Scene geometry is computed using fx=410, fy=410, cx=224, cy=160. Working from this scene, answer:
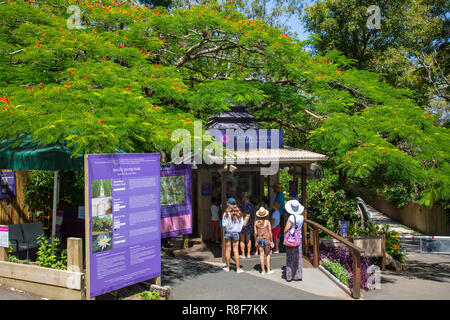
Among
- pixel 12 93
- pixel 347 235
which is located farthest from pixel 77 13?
pixel 347 235

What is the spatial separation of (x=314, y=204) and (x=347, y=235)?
191cm

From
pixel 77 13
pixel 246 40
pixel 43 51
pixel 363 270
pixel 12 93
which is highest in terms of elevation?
pixel 77 13

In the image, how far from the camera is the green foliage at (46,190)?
14.5 metres

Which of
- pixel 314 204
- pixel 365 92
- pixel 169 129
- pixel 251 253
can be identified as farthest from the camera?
pixel 314 204

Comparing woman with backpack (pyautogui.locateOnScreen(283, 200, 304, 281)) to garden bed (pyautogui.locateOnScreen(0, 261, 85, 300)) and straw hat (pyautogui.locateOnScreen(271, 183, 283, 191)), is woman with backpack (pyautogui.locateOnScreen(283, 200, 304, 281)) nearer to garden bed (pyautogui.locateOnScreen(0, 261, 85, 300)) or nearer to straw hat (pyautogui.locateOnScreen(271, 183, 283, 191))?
straw hat (pyautogui.locateOnScreen(271, 183, 283, 191))

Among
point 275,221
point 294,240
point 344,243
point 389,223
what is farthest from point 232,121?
point 389,223

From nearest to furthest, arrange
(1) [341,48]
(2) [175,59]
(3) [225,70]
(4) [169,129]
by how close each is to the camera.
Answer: (4) [169,129] → (2) [175,59] → (3) [225,70] → (1) [341,48]

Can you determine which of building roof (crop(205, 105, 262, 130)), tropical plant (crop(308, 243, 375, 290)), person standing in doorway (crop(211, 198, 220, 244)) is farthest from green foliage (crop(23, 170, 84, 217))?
tropical plant (crop(308, 243, 375, 290))

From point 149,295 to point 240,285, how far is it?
2.28m

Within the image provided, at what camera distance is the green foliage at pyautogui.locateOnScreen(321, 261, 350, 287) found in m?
10.0

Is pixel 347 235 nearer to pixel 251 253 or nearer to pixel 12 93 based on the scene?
pixel 251 253

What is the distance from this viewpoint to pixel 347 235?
1323 centimetres

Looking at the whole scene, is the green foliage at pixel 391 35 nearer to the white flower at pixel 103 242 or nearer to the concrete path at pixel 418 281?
the concrete path at pixel 418 281

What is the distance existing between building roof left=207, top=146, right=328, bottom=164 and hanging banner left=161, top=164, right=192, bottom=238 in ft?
4.62
